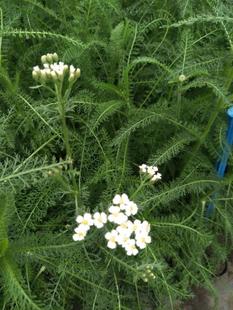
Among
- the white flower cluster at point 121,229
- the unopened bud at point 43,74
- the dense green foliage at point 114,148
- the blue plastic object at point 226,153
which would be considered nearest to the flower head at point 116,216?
the white flower cluster at point 121,229

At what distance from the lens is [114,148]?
1.91 m

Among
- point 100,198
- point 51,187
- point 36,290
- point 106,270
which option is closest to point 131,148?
point 100,198

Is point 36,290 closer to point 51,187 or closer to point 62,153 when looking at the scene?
point 51,187

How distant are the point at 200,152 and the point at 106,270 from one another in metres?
0.68

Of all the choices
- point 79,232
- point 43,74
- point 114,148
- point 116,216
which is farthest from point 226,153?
point 43,74

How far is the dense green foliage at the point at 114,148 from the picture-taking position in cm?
159

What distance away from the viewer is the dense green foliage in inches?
62.5

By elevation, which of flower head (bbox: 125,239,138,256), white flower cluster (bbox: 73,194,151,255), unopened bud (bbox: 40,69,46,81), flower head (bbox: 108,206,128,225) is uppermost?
unopened bud (bbox: 40,69,46,81)


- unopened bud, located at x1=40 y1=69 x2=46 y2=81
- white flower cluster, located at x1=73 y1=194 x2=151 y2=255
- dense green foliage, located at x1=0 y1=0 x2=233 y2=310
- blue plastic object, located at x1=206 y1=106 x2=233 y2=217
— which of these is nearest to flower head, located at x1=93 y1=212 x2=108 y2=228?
white flower cluster, located at x1=73 y1=194 x2=151 y2=255

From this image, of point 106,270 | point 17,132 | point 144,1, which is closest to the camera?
point 106,270

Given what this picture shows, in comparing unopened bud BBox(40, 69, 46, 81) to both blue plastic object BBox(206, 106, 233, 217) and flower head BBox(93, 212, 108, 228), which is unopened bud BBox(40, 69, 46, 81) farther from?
blue plastic object BBox(206, 106, 233, 217)

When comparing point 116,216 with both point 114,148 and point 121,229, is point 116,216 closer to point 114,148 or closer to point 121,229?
point 121,229

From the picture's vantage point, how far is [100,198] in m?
1.82

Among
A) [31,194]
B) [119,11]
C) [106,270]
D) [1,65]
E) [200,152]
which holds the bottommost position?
[106,270]
